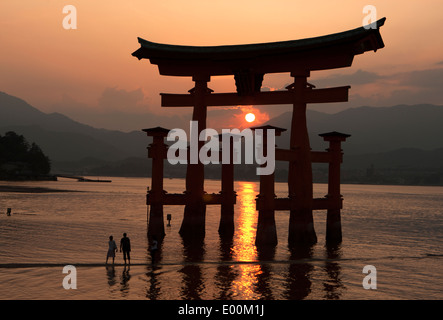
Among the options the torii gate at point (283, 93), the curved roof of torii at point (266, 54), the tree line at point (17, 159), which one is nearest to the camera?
the curved roof of torii at point (266, 54)

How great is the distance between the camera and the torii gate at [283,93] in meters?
27.1

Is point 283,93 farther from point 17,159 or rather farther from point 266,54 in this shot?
point 17,159

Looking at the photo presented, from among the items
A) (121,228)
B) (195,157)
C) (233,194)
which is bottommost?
(121,228)

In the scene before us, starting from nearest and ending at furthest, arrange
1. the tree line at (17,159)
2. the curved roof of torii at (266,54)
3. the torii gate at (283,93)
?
the curved roof of torii at (266,54), the torii gate at (283,93), the tree line at (17,159)

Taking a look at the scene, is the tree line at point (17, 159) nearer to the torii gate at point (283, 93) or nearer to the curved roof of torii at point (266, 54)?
the torii gate at point (283, 93)

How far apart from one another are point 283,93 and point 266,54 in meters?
2.58

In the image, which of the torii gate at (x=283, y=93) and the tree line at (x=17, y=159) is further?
the tree line at (x=17, y=159)

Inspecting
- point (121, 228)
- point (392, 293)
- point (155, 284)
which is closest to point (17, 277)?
point (155, 284)

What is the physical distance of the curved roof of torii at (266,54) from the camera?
2641 centimetres

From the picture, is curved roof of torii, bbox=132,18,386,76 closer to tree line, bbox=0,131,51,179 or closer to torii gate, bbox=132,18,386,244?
torii gate, bbox=132,18,386,244

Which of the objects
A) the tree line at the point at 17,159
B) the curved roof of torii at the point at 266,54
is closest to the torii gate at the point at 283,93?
the curved roof of torii at the point at 266,54

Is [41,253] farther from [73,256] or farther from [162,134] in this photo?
[162,134]
